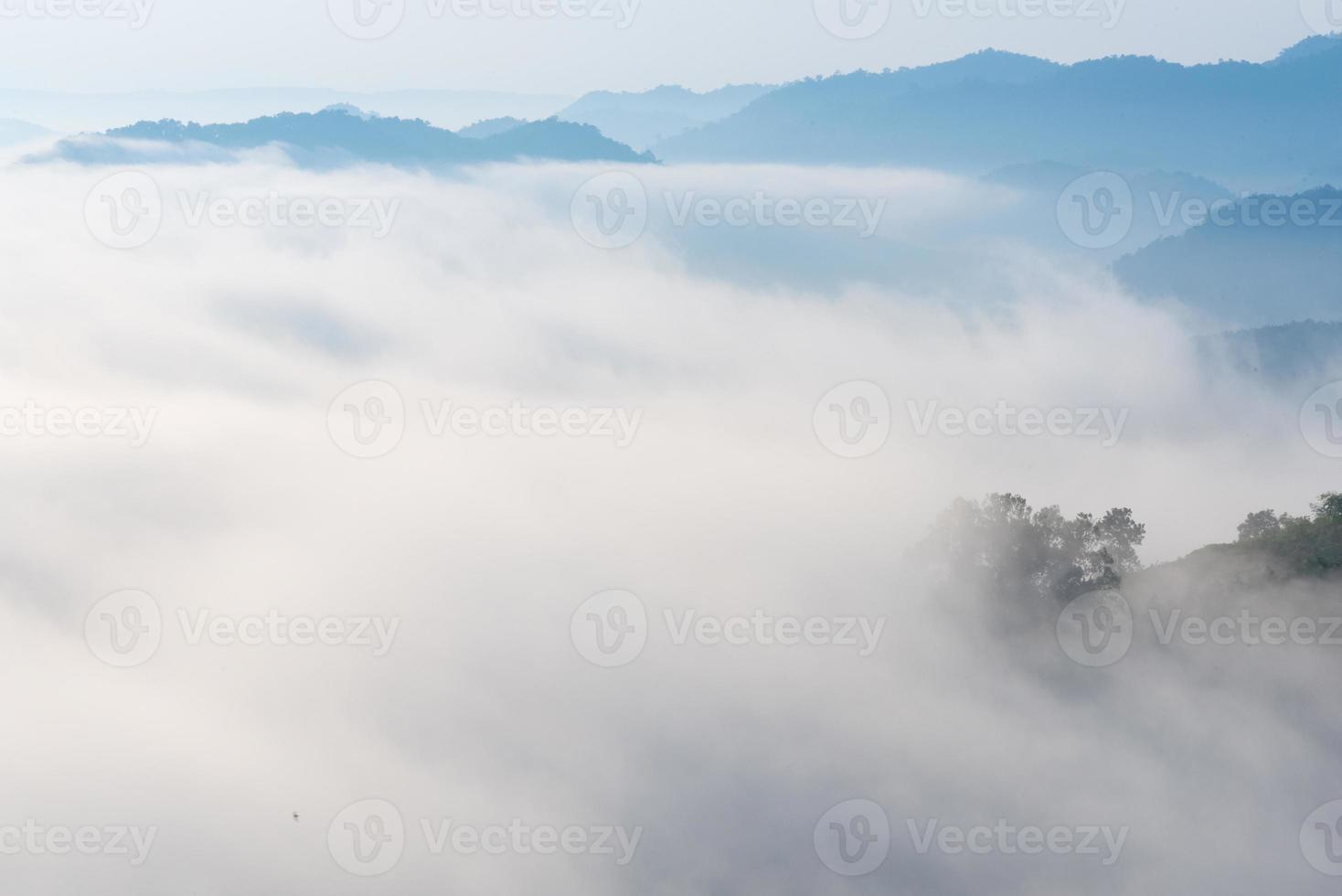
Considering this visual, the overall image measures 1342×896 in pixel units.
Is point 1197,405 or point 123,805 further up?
point 1197,405

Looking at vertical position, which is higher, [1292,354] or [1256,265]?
[1256,265]

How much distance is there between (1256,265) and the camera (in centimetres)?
18538

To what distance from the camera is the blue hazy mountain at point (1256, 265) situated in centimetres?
18138

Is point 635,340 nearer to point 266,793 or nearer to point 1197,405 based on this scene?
point 1197,405

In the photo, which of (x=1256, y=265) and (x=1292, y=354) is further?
(x=1256, y=265)

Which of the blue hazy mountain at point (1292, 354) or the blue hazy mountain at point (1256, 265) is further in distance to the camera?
the blue hazy mountain at point (1256, 265)

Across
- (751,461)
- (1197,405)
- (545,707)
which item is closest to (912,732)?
(545,707)

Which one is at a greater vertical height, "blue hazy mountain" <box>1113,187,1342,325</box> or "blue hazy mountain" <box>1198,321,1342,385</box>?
"blue hazy mountain" <box>1113,187,1342,325</box>

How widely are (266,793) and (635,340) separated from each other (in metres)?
137

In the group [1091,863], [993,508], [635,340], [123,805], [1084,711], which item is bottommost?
[123,805]

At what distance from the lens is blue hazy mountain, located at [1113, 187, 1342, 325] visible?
595 feet

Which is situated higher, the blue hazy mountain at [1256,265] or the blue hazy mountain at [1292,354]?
the blue hazy mountain at [1256,265]

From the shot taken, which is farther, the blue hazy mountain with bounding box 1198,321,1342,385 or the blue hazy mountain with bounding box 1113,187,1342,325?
the blue hazy mountain with bounding box 1113,187,1342,325

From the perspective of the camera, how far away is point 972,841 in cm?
3434
